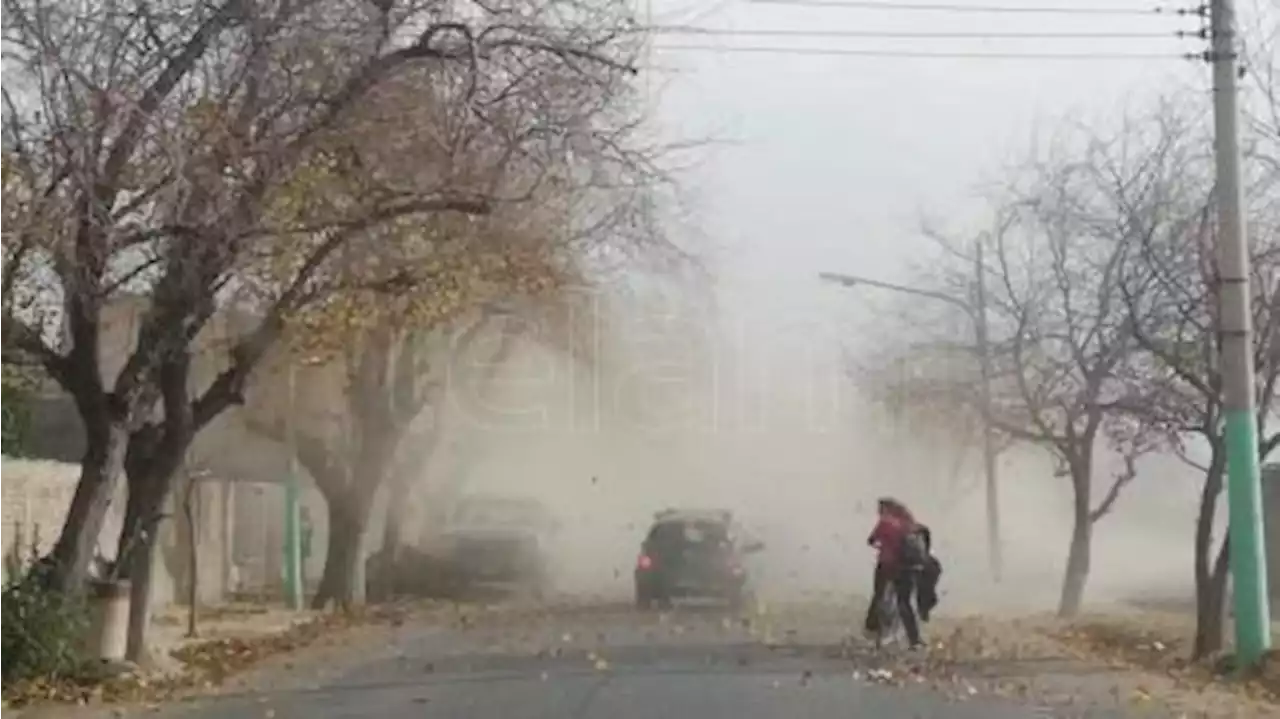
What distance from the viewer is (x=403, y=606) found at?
129ft

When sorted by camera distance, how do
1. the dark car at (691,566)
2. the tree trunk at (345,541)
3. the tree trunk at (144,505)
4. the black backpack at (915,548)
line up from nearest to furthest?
the tree trunk at (144,505) → the black backpack at (915,548) → the dark car at (691,566) → the tree trunk at (345,541)

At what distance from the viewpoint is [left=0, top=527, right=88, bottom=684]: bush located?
22172 millimetres

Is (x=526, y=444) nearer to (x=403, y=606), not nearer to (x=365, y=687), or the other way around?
(x=403, y=606)

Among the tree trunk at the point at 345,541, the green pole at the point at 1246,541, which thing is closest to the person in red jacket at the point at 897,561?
the green pole at the point at 1246,541

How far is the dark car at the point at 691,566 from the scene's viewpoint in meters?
37.4

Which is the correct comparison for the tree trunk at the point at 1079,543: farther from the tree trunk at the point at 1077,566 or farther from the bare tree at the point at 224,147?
the bare tree at the point at 224,147

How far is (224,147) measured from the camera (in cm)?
2020

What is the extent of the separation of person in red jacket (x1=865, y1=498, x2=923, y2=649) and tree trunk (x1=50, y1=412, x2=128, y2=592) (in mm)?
8887

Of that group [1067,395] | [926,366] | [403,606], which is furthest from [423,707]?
A: [926,366]

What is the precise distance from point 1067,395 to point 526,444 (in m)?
22.7

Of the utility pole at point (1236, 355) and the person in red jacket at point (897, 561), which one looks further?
the person in red jacket at point (897, 561)

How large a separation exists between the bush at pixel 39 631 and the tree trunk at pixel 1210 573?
12704mm

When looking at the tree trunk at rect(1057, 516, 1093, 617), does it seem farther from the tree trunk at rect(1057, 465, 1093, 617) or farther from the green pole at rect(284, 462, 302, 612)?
the green pole at rect(284, 462, 302, 612)

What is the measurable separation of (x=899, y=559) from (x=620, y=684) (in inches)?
273
